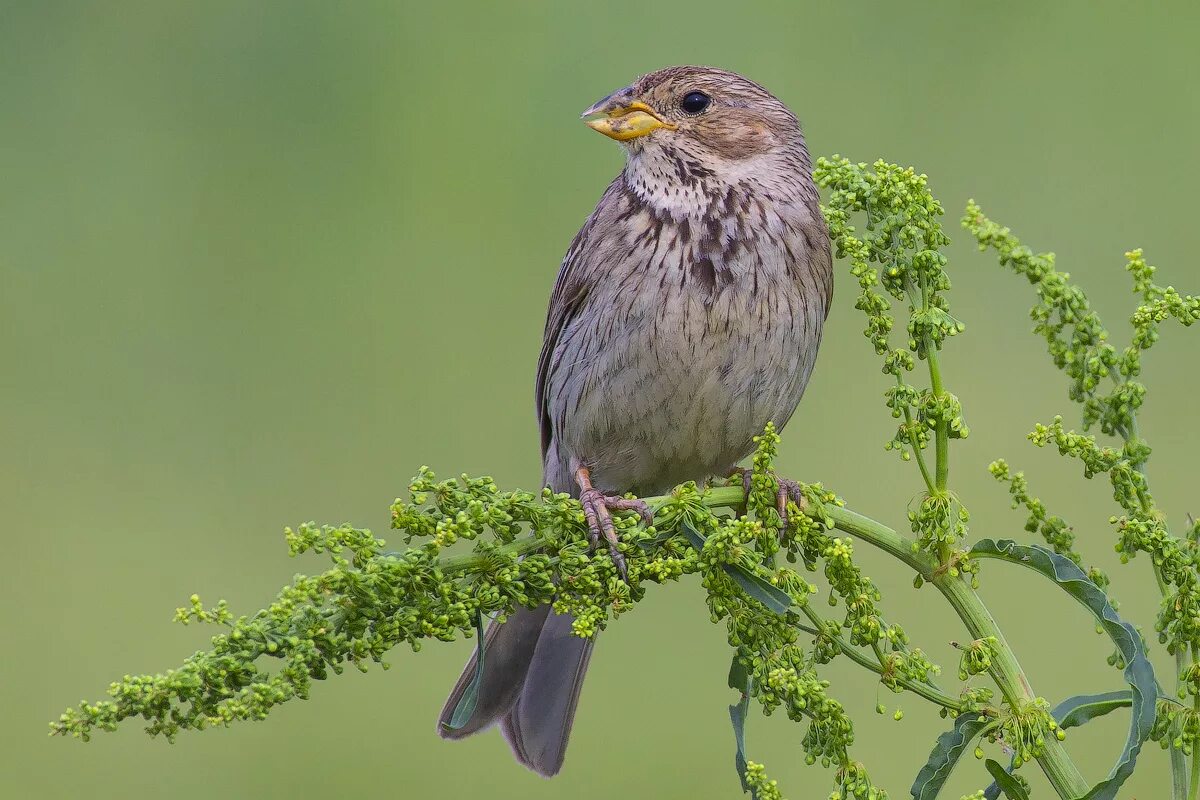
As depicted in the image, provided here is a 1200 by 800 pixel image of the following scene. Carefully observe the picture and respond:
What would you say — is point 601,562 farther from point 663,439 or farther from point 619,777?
point 619,777

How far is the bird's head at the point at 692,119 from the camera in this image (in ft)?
11.8

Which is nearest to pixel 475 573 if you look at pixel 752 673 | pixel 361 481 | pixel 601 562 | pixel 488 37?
pixel 601 562

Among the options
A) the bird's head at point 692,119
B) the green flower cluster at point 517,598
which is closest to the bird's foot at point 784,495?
the green flower cluster at point 517,598

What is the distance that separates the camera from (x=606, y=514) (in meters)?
3.02

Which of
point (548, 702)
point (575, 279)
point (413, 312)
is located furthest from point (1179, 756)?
point (413, 312)

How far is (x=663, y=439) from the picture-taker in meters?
3.65

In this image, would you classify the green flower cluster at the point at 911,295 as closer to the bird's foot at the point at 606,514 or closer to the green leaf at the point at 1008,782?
the green leaf at the point at 1008,782

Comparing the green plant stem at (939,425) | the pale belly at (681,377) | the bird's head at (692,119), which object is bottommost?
the green plant stem at (939,425)

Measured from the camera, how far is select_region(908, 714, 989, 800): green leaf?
6.70 feet

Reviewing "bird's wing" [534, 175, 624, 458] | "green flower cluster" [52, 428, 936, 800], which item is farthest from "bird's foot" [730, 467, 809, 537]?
"bird's wing" [534, 175, 624, 458]

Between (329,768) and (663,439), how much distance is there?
2142 mm

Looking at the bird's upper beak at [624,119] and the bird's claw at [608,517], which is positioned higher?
the bird's upper beak at [624,119]

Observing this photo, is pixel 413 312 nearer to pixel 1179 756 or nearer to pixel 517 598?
pixel 517 598

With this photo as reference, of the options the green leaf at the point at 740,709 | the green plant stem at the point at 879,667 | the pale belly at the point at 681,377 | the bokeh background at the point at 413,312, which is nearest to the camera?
the green plant stem at the point at 879,667
